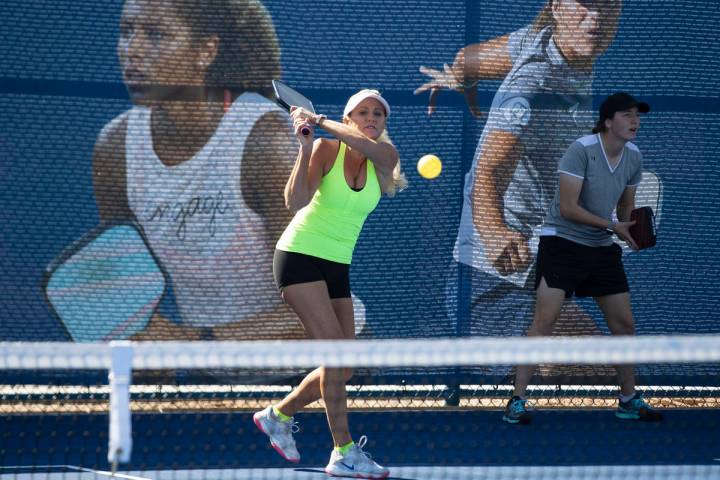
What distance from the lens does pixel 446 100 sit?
5328 millimetres

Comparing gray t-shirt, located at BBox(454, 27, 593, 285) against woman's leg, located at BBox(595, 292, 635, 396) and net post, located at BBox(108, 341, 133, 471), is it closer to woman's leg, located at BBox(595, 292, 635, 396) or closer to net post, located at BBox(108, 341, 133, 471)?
woman's leg, located at BBox(595, 292, 635, 396)

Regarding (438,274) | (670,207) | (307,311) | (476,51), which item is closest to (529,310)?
(438,274)

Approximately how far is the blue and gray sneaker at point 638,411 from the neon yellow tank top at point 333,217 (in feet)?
6.27

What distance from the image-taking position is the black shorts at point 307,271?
4.05 metres

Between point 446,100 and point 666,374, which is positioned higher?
point 446,100

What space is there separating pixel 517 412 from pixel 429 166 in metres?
1.30

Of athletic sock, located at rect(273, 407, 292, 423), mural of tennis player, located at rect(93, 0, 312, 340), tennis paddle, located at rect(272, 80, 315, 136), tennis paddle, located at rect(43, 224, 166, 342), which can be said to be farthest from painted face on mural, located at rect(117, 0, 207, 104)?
athletic sock, located at rect(273, 407, 292, 423)

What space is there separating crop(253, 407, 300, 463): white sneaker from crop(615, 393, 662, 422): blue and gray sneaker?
189cm

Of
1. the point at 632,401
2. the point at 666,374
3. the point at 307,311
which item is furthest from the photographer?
the point at 666,374

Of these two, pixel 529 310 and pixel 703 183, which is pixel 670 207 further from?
pixel 529 310

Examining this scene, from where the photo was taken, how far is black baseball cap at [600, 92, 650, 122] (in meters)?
4.83

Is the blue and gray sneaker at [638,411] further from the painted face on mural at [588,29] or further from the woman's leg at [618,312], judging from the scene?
the painted face on mural at [588,29]

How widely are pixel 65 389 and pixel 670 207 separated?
3400 millimetres

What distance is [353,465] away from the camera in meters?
4.00
